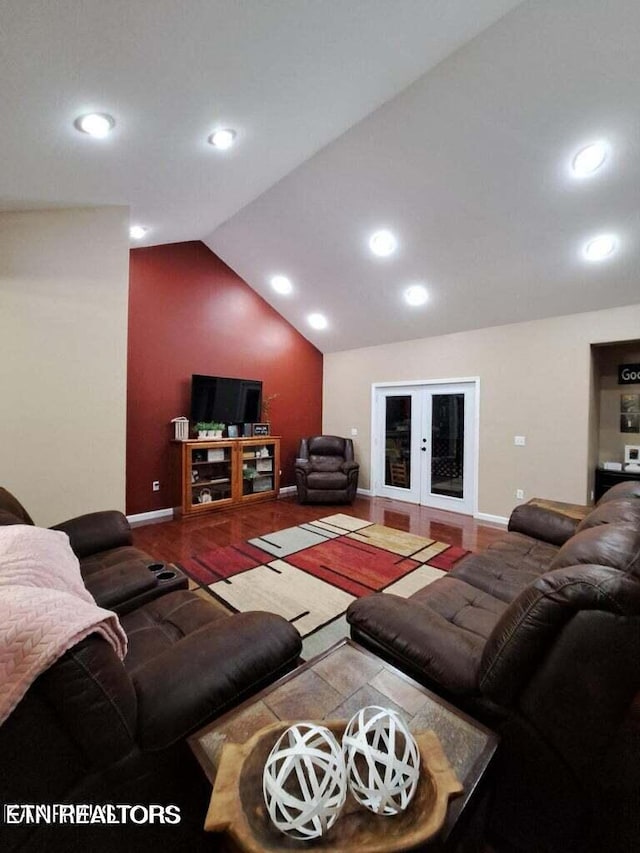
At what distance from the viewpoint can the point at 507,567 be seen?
216 centimetres

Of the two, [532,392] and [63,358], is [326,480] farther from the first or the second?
[63,358]

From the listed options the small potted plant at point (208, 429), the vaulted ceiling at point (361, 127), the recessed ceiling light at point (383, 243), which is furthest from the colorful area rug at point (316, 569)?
the recessed ceiling light at point (383, 243)

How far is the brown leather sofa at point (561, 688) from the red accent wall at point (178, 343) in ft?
13.1

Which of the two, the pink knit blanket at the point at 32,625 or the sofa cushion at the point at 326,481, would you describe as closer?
the pink knit blanket at the point at 32,625

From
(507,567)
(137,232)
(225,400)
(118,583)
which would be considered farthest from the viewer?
(225,400)

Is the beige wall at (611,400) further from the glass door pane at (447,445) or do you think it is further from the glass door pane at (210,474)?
the glass door pane at (210,474)

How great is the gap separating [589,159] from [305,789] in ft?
12.7

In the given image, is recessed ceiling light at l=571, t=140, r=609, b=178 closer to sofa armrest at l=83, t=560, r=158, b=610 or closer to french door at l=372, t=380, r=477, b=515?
french door at l=372, t=380, r=477, b=515

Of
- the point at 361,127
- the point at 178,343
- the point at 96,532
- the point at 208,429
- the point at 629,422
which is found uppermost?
the point at 361,127

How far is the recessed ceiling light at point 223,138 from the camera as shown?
2.43 meters

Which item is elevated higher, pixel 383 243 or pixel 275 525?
pixel 383 243

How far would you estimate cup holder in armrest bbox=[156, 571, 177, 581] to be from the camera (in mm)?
1945

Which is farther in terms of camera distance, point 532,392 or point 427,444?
point 427,444

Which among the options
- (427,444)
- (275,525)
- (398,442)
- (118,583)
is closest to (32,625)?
(118,583)
